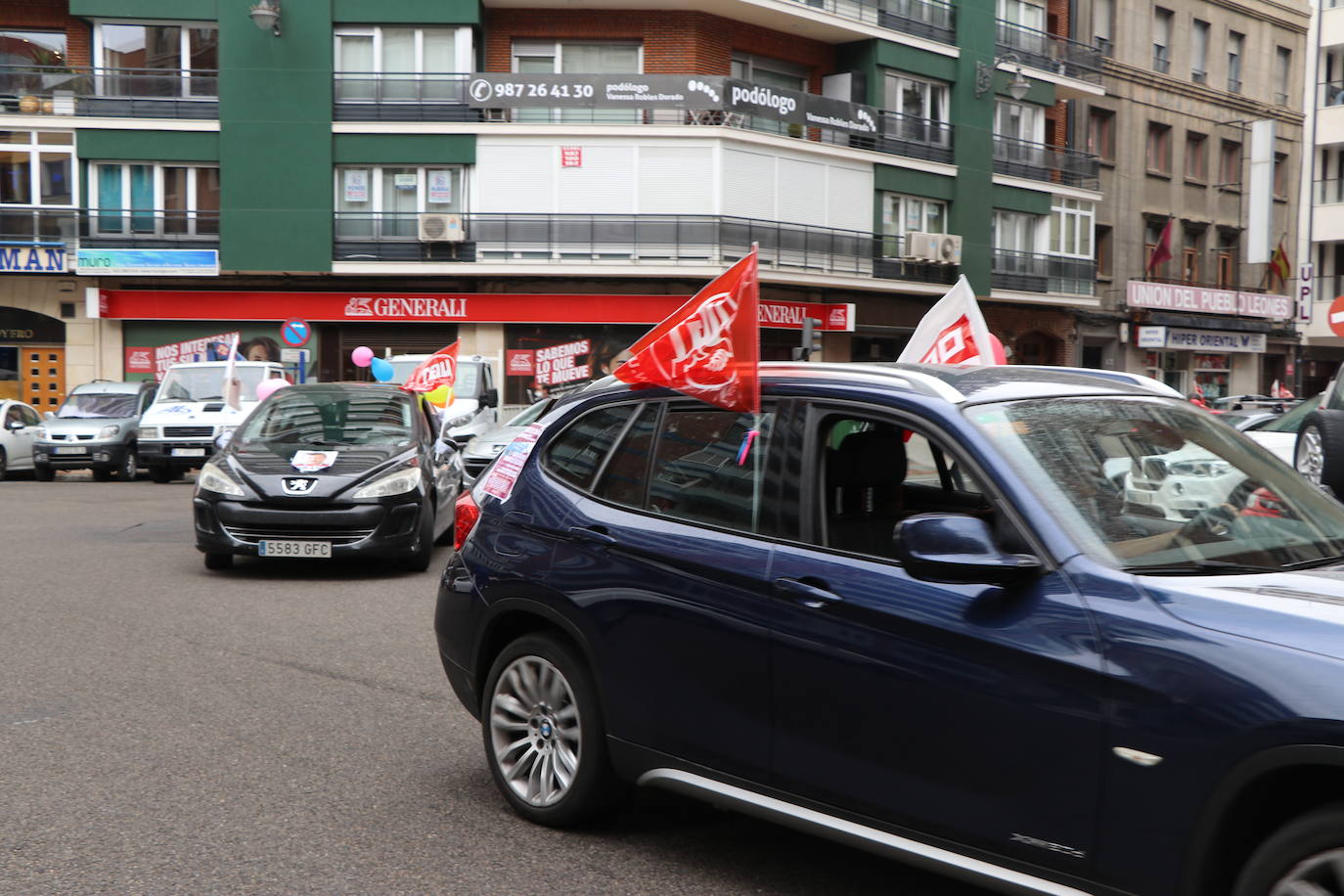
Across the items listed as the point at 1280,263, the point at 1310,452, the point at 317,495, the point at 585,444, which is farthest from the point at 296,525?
the point at 1280,263

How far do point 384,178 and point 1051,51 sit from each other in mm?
20504

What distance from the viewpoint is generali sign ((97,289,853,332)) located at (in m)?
33.7

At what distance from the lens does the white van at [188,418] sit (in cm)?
2292

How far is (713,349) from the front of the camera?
4508mm

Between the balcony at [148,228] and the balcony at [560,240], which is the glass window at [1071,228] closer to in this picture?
the balcony at [560,240]

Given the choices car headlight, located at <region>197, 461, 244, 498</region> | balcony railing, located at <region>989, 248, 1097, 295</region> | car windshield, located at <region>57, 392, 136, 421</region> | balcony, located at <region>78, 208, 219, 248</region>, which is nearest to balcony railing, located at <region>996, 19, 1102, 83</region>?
balcony railing, located at <region>989, 248, 1097, 295</region>

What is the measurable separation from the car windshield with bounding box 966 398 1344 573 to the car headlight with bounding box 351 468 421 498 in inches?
297

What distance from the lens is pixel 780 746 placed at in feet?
13.0

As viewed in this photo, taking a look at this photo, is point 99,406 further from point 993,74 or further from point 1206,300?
point 1206,300

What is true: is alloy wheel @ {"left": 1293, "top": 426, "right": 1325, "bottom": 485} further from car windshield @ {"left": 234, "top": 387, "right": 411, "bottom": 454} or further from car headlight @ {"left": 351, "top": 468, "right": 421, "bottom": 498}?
car windshield @ {"left": 234, "top": 387, "right": 411, "bottom": 454}

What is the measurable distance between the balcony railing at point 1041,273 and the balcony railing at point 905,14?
6313mm

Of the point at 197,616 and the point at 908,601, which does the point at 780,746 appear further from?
the point at 197,616

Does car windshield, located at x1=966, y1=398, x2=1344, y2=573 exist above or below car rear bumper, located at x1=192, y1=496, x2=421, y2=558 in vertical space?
above

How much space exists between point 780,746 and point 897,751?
44 cm
